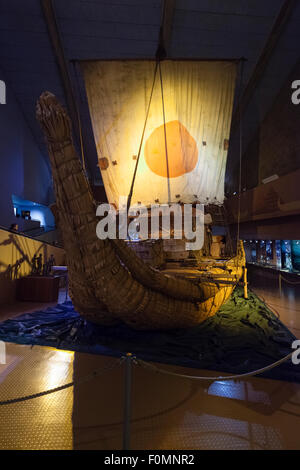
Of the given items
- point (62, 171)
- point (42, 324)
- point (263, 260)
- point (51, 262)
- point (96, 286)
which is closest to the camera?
point (62, 171)

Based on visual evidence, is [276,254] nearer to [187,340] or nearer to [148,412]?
[187,340]

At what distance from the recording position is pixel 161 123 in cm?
699

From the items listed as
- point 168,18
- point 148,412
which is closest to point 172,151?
point 168,18

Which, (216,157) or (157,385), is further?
(216,157)

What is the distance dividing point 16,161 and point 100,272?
1086cm

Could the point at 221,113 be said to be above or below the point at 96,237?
above

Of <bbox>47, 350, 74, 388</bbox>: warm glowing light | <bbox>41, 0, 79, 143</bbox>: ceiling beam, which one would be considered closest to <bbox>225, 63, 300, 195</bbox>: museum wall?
<bbox>41, 0, 79, 143</bbox>: ceiling beam

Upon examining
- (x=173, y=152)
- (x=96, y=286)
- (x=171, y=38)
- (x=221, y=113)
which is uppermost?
(x=171, y=38)

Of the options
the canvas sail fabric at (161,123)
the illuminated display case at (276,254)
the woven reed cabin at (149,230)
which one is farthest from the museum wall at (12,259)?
the illuminated display case at (276,254)

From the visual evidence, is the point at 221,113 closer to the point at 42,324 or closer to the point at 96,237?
the point at 96,237

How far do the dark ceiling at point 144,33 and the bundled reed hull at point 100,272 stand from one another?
6761 millimetres

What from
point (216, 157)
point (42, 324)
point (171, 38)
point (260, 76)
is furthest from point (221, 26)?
point (42, 324)

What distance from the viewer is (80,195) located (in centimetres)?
217

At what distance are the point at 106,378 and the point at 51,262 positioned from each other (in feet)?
15.9
